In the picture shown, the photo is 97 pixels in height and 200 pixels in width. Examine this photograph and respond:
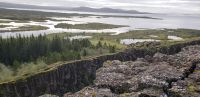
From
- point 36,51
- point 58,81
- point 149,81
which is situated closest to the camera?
point 149,81

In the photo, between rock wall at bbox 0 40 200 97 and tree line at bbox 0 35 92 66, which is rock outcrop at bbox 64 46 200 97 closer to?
rock wall at bbox 0 40 200 97

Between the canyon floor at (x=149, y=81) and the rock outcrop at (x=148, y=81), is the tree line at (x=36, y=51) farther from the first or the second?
the rock outcrop at (x=148, y=81)

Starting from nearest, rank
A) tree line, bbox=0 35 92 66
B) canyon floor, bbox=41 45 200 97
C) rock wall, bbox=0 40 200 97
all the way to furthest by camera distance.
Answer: canyon floor, bbox=41 45 200 97 → rock wall, bbox=0 40 200 97 → tree line, bbox=0 35 92 66

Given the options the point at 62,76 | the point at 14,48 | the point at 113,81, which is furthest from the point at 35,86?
the point at 14,48

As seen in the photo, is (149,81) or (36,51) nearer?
(149,81)

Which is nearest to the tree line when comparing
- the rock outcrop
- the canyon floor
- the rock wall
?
the rock wall

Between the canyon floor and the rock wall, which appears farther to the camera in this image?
the rock wall

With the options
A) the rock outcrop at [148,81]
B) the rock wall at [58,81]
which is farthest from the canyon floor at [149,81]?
the rock wall at [58,81]

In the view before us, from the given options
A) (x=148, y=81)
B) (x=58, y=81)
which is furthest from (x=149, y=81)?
(x=58, y=81)

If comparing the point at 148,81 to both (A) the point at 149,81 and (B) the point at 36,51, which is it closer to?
(A) the point at 149,81
